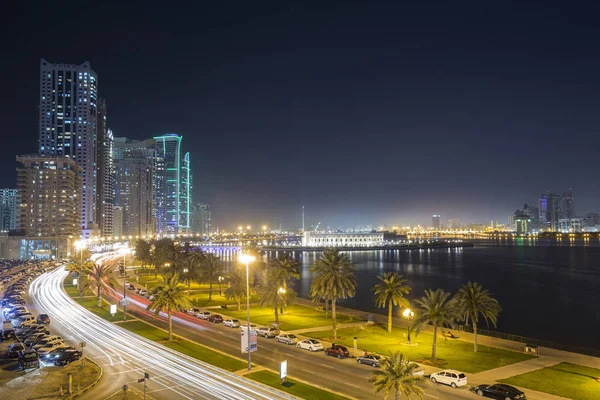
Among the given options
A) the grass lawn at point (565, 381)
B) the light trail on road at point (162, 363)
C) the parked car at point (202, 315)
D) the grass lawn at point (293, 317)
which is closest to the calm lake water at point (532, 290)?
the grass lawn at point (293, 317)

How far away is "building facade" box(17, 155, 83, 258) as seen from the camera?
17912 cm

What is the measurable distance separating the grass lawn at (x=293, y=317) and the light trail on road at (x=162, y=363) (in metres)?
16.2

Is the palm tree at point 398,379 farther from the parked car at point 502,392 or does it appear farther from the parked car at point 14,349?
the parked car at point 14,349

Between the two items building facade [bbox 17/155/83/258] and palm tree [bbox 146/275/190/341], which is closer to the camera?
palm tree [bbox 146/275/190/341]

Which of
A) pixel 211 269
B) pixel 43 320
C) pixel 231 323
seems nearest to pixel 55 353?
pixel 43 320

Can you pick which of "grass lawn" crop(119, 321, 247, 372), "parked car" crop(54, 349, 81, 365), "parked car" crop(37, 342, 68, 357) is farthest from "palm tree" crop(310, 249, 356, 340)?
"parked car" crop(37, 342, 68, 357)

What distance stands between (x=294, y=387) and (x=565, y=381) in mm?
20350

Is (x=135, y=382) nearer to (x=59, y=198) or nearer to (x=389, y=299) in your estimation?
(x=389, y=299)

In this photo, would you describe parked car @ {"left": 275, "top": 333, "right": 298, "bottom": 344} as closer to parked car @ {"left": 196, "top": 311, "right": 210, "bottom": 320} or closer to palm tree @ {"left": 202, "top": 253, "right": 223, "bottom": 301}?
parked car @ {"left": 196, "top": 311, "right": 210, "bottom": 320}

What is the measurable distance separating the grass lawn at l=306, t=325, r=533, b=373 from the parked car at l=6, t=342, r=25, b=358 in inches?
1038

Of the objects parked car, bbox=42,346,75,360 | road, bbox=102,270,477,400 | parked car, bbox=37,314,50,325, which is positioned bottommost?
road, bbox=102,270,477,400

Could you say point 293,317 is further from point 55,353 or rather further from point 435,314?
point 55,353

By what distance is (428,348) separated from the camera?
45.4 meters

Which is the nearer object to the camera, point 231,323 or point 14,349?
point 14,349
